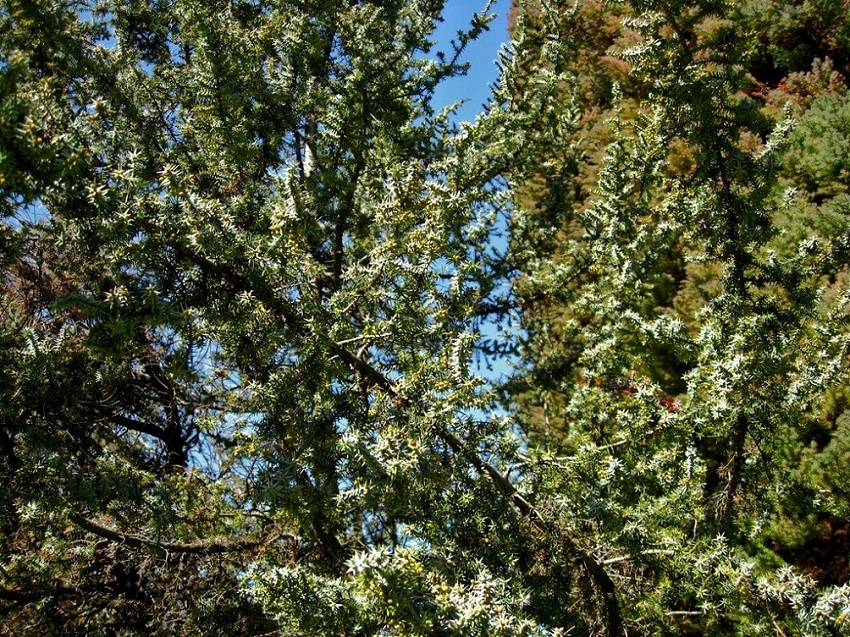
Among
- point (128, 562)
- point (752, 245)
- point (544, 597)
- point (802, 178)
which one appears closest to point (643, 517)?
point (544, 597)

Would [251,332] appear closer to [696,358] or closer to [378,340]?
[378,340]

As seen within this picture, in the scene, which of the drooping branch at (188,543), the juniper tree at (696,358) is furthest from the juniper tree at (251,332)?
the juniper tree at (696,358)

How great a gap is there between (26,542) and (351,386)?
271cm

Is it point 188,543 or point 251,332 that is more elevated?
point 251,332

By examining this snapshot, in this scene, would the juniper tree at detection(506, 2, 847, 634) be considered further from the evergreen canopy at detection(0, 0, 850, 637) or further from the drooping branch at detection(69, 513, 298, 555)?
the drooping branch at detection(69, 513, 298, 555)


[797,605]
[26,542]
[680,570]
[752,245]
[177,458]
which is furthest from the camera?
[177,458]

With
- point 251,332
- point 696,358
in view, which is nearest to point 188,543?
point 251,332

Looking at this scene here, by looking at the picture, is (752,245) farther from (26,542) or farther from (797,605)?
(26,542)

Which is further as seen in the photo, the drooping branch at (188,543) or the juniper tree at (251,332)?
the drooping branch at (188,543)

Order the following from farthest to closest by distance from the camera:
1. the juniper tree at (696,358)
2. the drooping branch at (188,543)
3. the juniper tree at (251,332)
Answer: the drooping branch at (188,543), the juniper tree at (696,358), the juniper tree at (251,332)

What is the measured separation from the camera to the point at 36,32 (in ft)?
13.1

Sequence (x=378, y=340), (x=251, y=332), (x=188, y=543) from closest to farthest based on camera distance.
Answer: (x=251, y=332)
(x=378, y=340)
(x=188, y=543)

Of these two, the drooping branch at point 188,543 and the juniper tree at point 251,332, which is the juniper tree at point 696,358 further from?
the drooping branch at point 188,543

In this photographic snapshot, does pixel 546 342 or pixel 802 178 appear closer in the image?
pixel 546 342
